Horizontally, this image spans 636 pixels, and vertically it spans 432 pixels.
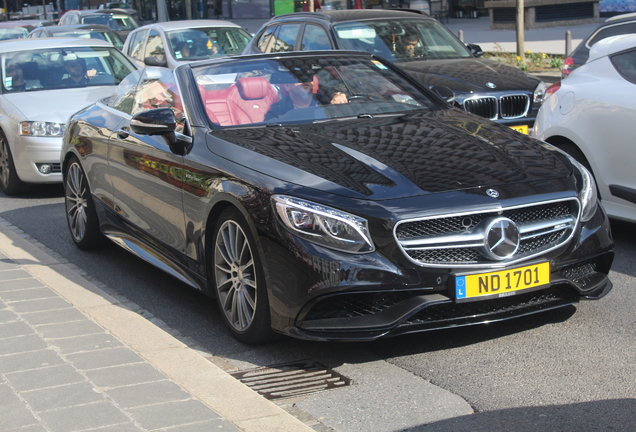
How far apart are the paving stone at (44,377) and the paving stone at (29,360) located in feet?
0.22

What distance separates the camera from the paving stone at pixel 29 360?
4246mm

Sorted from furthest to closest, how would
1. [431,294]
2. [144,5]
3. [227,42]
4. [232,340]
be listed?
[144,5] < [227,42] < [232,340] < [431,294]

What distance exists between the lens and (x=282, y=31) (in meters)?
12.2

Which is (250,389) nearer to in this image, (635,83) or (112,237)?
(112,237)

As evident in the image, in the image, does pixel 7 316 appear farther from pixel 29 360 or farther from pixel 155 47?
pixel 155 47

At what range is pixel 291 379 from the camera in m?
4.41

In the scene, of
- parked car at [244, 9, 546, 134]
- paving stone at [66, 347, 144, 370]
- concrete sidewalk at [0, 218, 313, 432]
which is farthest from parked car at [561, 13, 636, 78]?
paving stone at [66, 347, 144, 370]

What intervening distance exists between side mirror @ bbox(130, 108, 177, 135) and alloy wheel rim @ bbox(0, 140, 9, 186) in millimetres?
5243

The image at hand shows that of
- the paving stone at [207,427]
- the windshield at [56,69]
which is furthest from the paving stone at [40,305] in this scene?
the windshield at [56,69]

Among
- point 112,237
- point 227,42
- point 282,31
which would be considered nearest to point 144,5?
point 227,42

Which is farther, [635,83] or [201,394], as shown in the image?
[635,83]

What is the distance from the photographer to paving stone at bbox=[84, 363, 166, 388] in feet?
13.1

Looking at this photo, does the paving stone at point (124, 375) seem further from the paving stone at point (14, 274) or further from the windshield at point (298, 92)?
the paving stone at point (14, 274)

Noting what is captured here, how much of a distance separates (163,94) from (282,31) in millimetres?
6377
